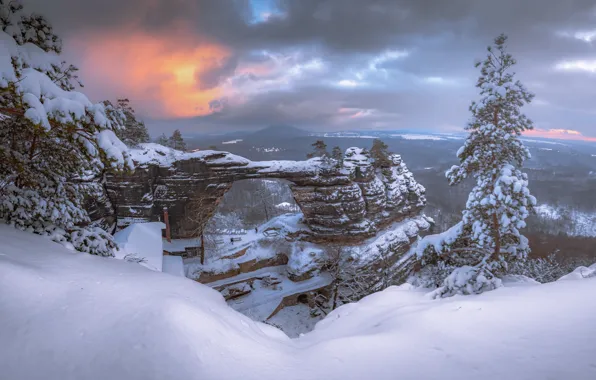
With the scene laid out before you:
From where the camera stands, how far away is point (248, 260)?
22.2 meters

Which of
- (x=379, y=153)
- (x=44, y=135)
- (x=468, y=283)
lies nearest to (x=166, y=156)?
(x=44, y=135)

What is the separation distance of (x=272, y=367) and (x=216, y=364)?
73 cm

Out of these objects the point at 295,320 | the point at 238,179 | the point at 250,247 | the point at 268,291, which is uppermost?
the point at 238,179

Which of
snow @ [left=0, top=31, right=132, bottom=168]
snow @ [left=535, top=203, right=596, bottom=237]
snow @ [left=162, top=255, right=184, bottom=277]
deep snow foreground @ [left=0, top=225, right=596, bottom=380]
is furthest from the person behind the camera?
snow @ [left=535, top=203, right=596, bottom=237]

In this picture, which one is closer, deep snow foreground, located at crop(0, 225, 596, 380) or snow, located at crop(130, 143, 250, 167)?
deep snow foreground, located at crop(0, 225, 596, 380)

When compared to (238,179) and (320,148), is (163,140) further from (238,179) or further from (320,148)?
(320,148)

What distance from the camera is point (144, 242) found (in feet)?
42.2

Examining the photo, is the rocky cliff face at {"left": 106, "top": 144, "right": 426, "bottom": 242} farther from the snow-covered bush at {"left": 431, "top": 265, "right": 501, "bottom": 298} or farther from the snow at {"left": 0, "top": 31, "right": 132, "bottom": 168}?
the snow at {"left": 0, "top": 31, "right": 132, "bottom": 168}

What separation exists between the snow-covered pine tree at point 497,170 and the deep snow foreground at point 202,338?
12.6ft

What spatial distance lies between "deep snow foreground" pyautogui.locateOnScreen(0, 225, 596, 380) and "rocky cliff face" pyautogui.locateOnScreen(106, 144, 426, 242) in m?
19.1

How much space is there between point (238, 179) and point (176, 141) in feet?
35.9

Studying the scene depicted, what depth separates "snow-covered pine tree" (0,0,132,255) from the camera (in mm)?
3619

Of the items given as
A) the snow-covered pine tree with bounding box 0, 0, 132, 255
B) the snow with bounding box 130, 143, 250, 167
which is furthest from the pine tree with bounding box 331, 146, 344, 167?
the snow-covered pine tree with bounding box 0, 0, 132, 255

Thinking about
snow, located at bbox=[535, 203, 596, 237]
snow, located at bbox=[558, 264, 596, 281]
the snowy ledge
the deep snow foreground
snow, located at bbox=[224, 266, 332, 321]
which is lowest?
snow, located at bbox=[224, 266, 332, 321]
